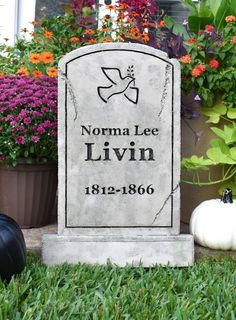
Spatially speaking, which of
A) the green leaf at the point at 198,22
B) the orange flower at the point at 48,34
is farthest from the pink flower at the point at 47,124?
the orange flower at the point at 48,34

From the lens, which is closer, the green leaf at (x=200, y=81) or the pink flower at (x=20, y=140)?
the pink flower at (x=20, y=140)

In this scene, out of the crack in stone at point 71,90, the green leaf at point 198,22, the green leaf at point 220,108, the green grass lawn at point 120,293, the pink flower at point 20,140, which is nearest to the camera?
the green grass lawn at point 120,293

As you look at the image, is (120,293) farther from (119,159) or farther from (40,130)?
(40,130)

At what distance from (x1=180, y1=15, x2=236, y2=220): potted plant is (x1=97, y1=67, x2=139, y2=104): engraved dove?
2.06 feet

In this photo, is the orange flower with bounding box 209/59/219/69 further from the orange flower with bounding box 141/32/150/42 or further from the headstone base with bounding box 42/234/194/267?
the headstone base with bounding box 42/234/194/267

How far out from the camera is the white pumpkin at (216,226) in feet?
11.6

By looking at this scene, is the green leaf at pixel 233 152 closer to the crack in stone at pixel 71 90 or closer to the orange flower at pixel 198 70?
the orange flower at pixel 198 70

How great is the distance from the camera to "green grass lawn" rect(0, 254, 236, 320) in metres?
2.60

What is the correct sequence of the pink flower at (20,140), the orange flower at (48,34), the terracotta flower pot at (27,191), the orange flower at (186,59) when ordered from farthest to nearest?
1. the orange flower at (48,34)
2. the orange flower at (186,59)
3. the terracotta flower pot at (27,191)
4. the pink flower at (20,140)

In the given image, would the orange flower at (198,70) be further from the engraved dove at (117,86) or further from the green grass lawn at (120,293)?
the green grass lawn at (120,293)

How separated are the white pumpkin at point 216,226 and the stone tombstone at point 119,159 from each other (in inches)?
7.9

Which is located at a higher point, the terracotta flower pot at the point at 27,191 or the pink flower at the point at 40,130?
the pink flower at the point at 40,130

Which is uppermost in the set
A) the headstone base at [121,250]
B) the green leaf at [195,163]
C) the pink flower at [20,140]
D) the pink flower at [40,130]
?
the pink flower at [40,130]

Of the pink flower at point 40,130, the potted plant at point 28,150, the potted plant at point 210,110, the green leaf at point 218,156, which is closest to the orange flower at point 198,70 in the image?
the potted plant at point 210,110
